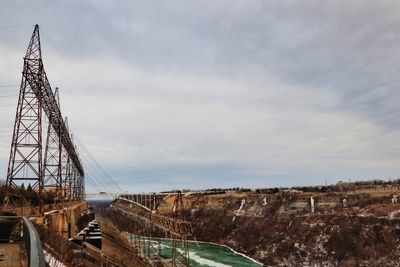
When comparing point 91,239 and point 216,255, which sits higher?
point 91,239

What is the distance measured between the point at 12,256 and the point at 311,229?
37785mm

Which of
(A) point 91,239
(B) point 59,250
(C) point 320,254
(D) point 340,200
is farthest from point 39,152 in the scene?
(D) point 340,200

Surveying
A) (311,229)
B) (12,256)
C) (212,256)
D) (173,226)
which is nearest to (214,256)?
(212,256)

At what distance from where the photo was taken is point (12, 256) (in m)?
11.3

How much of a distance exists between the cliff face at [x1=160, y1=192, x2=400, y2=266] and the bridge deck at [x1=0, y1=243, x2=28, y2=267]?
2939 centimetres

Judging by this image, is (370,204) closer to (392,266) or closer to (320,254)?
(320,254)

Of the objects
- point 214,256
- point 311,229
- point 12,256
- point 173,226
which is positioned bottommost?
point 214,256

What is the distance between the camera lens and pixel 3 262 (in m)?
10.2

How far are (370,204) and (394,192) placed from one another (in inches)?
164

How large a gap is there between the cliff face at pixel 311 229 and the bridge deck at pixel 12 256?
29.4 metres

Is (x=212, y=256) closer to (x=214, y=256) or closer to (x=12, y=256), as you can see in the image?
(x=214, y=256)

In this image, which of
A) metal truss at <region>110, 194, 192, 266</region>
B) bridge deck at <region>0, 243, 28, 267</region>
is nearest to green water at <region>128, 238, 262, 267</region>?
metal truss at <region>110, 194, 192, 266</region>

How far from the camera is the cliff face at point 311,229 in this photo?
3572 centimetres

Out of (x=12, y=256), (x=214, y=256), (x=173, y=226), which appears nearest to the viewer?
(x=12, y=256)
